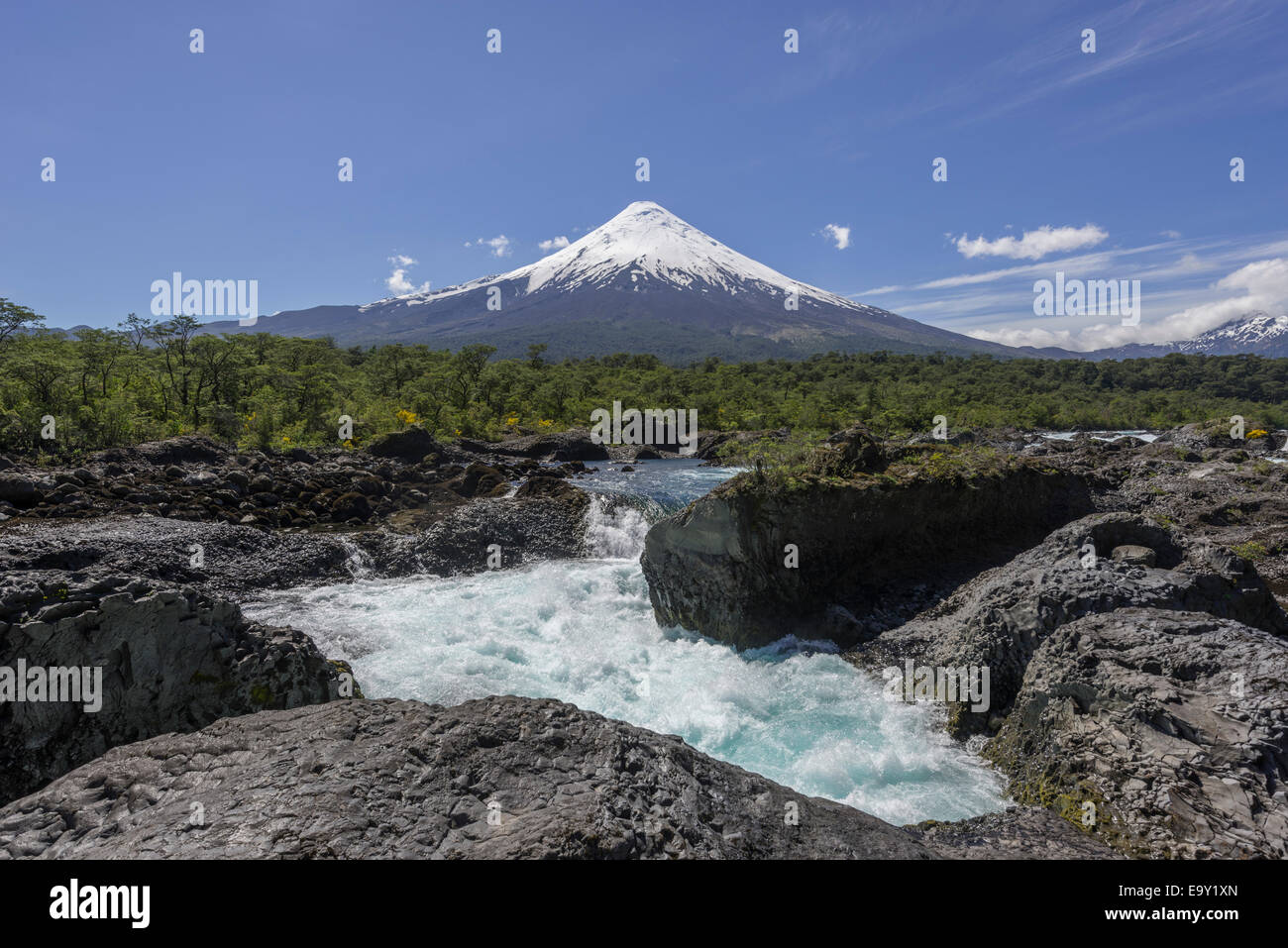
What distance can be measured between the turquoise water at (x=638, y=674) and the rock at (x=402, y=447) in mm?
15374

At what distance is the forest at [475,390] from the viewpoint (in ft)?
88.1

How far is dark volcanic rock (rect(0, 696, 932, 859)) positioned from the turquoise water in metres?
3.01

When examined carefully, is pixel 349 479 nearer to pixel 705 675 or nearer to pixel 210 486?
pixel 210 486

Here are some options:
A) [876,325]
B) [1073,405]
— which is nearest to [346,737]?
[1073,405]

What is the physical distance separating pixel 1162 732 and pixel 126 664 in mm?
9370

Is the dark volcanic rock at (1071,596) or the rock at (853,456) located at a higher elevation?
the rock at (853,456)

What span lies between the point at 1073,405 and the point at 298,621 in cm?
7731

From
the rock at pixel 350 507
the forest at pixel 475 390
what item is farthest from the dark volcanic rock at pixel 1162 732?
the rock at pixel 350 507

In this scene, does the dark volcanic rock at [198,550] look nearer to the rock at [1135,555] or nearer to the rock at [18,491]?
the rock at [18,491]

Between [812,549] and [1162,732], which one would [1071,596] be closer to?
[1162,732]

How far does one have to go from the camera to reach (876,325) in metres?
198

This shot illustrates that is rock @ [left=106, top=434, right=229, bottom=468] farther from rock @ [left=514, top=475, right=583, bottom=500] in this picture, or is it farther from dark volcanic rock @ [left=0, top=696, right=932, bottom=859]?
dark volcanic rock @ [left=0, top=696, right=932, bottom=859]
